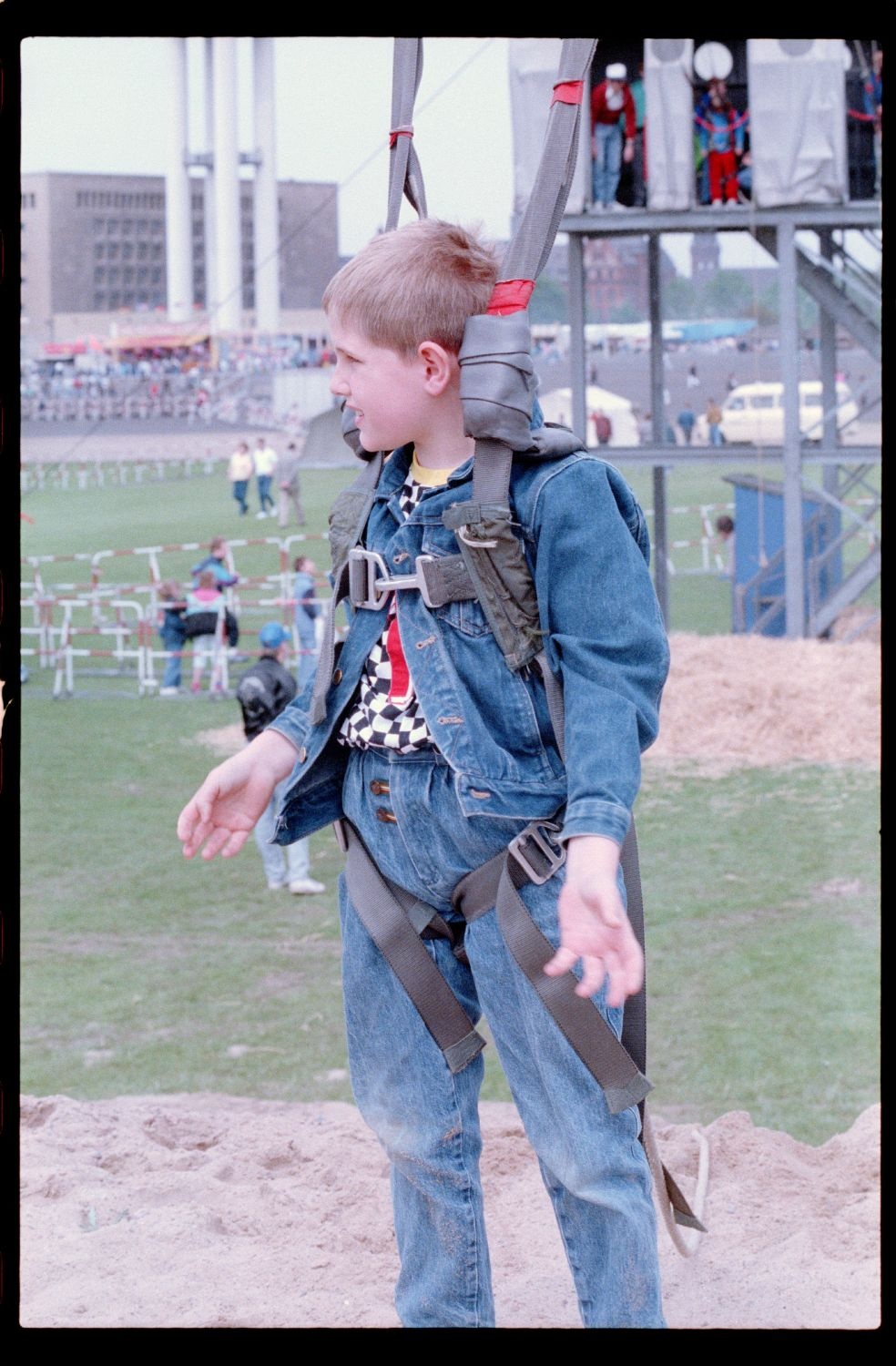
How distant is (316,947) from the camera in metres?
7.44

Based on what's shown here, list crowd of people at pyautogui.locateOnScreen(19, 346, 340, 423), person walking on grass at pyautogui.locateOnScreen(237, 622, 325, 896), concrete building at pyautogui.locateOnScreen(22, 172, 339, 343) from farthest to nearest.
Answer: crowd of people at pyautogui.locateOnScreen(19, 346, 340, 423)
concrete building at pyautogui.locateOnScreen(22, 172, 339, 343)
person walking on grass at pyautogui.locateOnScreen(237, 622, 325, 896)

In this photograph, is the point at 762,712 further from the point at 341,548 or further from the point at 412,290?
the point at 412,290

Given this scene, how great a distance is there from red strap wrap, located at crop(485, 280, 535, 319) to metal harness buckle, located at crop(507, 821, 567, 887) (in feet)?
2.17

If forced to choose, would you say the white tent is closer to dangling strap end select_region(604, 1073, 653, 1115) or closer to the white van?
the white van

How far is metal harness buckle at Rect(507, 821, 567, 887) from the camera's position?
206 cm

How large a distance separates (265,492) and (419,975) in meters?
23.0

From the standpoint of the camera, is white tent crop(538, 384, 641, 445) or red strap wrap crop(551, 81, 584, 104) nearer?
red strap wrap crop(551, 81, 584, 104)

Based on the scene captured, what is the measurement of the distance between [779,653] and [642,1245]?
11548 millimetres

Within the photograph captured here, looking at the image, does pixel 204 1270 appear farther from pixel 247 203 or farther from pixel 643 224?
pixel 247 203

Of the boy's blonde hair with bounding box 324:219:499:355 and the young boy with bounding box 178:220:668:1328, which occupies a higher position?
the boy's blonde hair with bounding box 324:219:499:355

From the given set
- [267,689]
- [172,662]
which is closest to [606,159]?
[172,662]

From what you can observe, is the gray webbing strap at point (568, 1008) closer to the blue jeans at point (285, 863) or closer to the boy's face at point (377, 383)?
the boy's face at point (377, 383)

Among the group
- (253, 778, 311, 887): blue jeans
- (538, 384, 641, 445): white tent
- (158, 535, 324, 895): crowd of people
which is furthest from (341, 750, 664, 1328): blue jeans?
(538, 384, 641, 445): white tent
